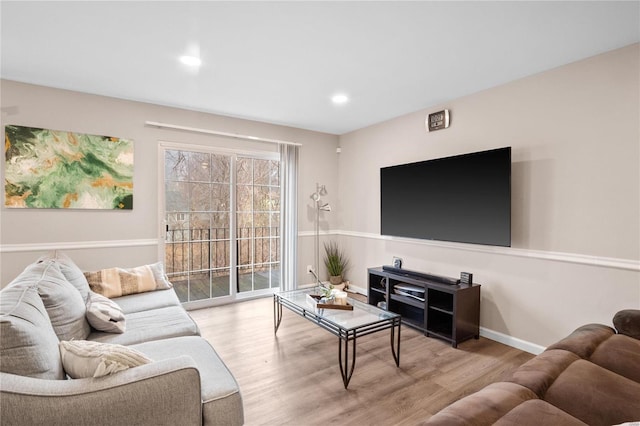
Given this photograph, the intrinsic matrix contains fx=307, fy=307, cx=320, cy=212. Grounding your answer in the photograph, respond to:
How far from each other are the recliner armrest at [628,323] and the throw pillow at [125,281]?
3.69m

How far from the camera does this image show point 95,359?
3.98 ft

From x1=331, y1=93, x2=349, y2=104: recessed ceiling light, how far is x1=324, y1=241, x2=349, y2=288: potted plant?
7.67 feet

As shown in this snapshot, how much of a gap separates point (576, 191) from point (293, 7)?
102 inches

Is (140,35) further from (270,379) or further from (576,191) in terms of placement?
(576,191)

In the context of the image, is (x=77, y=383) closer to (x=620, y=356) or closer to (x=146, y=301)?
(x=146, y=301)

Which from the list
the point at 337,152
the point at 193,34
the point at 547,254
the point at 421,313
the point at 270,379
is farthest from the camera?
the point at 337,152

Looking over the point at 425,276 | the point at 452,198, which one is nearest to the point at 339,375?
the point at 425,276

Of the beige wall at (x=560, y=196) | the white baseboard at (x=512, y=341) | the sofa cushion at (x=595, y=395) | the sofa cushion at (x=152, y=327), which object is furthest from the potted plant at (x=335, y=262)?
the sofa cushion at (x=595, y=395)

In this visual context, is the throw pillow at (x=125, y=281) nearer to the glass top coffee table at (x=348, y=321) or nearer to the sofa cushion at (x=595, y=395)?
the glass top coffee table at (x=348, y=321)

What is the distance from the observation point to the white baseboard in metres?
2.77

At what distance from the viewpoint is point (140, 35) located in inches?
86.9

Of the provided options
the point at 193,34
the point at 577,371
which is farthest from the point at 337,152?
the point at 577,371

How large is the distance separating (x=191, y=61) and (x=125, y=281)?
2.11 m

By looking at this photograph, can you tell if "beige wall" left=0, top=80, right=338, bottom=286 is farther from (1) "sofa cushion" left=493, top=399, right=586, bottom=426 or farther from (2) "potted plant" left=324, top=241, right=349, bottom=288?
(1) "sofa cushion" left=493, top=399, right=586, bottom=426
